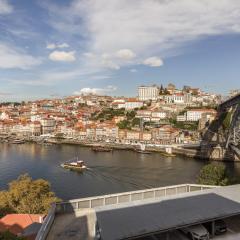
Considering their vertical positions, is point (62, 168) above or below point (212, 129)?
below

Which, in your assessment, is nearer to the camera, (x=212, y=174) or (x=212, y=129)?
(x=212, y=174)

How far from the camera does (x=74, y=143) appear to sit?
33.1 metres

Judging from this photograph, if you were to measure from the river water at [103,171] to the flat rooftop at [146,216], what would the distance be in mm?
9002

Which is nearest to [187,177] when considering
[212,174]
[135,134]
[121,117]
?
[212,174]

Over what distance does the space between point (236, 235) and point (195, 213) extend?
19.9 inches

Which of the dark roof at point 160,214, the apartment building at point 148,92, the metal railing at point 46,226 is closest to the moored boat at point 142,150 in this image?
the dark roof at point 160,214

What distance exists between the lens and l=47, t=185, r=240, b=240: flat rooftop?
335 centimetres

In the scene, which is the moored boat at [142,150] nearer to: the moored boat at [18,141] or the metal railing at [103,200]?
the moored boat at [18,141]

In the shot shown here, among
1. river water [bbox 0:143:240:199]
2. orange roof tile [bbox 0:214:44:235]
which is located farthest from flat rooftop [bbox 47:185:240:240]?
river water [bbox 0:143:240:199]

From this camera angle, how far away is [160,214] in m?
3.71

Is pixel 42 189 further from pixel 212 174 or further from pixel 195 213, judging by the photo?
pixel 195 213

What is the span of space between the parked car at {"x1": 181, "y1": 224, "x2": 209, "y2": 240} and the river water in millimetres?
9651

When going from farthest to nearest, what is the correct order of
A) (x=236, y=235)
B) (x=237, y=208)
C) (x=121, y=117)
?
(x=121, y=117)
(x=237, y=208)
(x=236, y=235)

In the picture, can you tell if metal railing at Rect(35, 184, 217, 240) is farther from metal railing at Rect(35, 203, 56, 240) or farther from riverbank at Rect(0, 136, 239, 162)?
riverbank at Rect(0, 136, 239, 162)
